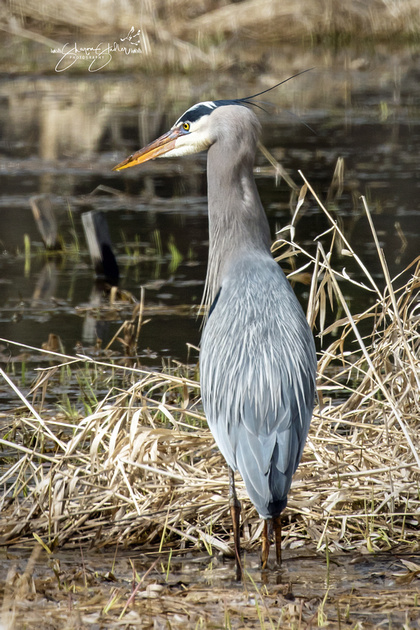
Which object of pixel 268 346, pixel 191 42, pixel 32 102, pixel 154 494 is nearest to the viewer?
pixel 268 346

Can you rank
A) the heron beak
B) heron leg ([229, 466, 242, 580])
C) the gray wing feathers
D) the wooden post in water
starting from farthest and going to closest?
the wooden post in water < the heron beak < heron leg ([229, 466, 242, 580]) < the gray wing feathers

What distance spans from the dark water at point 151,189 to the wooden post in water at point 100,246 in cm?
13

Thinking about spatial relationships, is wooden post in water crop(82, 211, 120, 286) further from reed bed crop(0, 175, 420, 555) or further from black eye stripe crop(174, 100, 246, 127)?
black eye stripe crop(174, 100, 246, 127)

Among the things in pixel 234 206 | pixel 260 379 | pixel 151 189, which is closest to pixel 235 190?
pixel 234 206

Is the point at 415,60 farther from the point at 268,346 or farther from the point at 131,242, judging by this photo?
the point at 268,346

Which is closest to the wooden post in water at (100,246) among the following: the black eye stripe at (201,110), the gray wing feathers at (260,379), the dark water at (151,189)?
the dark water at (151,189)

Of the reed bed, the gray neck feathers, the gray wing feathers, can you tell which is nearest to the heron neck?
the gray neck feathers

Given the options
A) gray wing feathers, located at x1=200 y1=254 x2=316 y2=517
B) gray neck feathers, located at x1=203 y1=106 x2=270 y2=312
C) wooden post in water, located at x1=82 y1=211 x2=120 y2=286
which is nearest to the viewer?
gray wing feathers, located at x1=200 y1=254 x2=316 y2=517

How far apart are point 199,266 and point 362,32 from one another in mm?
13571

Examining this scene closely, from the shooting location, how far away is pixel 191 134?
405cm

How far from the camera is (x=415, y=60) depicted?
18.9 metres

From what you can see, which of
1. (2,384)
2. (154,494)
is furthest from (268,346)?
(2,384)

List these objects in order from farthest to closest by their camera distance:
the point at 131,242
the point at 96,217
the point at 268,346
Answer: the point at 131,242 → the point at 96,217 → the point at 268,346

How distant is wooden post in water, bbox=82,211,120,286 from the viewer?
776cm
